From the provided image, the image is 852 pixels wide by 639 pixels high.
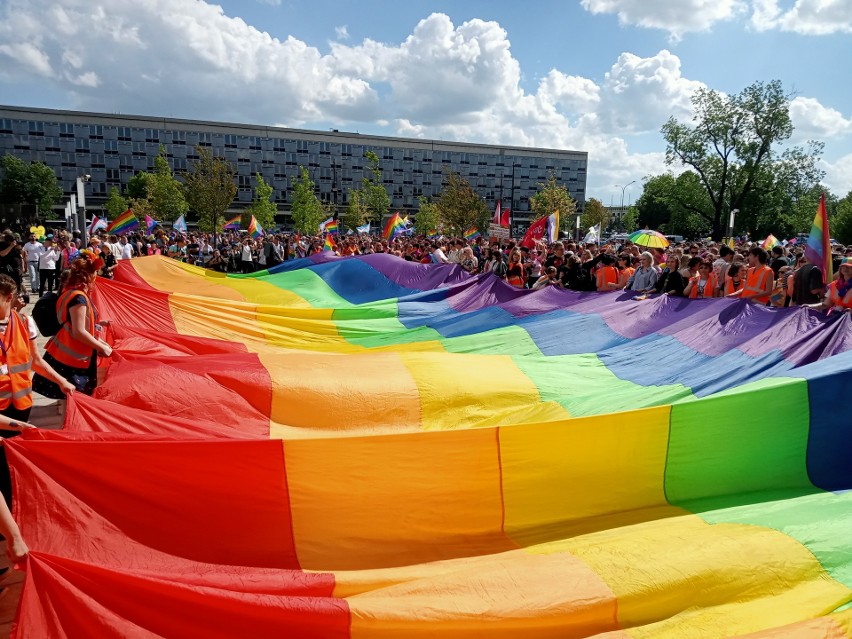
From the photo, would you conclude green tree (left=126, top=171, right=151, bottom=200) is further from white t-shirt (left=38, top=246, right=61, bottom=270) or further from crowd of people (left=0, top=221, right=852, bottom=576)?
white t-shirt (left=38, top=246, right=61, bottom=270)

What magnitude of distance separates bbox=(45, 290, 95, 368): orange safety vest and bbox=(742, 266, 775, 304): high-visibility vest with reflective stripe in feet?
25.7

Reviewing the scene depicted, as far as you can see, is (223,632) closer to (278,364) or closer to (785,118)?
(278,364)

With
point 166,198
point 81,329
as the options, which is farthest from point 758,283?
point 166,198

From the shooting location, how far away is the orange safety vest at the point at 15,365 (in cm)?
385

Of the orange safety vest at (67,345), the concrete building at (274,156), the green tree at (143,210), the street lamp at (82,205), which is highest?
the concrete building at (274,156)

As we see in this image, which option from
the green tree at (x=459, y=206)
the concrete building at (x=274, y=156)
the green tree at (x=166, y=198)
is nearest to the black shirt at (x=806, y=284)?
the green tree at (x=459, y=206)

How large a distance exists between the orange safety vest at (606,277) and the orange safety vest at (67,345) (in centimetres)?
797

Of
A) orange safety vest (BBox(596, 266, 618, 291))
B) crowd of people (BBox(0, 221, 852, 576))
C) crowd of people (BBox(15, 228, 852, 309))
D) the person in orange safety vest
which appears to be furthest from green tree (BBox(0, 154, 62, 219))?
the person in orange safety vest

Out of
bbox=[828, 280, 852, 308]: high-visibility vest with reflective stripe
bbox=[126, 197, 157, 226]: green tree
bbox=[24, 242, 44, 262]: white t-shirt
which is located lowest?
bbox=[24, 242, 44, 262]: white t-shirt

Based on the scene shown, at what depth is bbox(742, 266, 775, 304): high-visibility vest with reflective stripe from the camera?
7691mm

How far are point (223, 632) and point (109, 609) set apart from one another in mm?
510

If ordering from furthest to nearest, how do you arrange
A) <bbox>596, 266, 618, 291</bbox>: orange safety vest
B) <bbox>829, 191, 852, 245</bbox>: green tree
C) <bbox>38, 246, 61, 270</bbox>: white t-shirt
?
<bbox>829, 191, 852, 245</bbox>: green tree
<bbox>38, 246, 61, 270</bbox>: white t-shirt
<bbox>596, 266, 618, 291</bbox>: orange safety vest

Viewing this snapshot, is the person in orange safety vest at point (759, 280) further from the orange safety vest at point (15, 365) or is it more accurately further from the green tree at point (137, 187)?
the green tree at point (137, 187)

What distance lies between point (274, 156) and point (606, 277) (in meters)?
89.2
